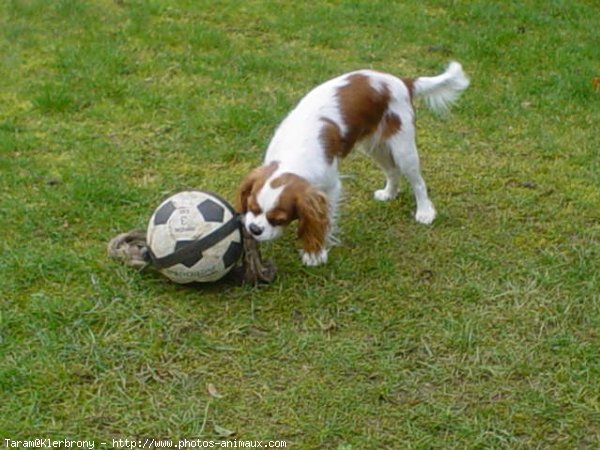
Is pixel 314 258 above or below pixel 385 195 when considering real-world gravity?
above

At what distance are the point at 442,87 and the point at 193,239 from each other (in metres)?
2.07

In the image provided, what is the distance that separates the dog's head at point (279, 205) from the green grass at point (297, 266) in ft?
0.92

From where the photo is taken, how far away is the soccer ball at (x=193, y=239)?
4277 mm

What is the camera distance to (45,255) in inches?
186

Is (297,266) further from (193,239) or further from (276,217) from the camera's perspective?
(193,239)

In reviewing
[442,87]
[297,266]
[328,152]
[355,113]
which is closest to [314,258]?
[297,266]

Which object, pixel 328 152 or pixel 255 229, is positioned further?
pixel 328 152

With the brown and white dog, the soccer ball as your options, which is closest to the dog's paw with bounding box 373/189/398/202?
the brown and white dog

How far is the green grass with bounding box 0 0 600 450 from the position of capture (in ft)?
12.2

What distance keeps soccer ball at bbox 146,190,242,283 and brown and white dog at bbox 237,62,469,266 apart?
5.7 inches

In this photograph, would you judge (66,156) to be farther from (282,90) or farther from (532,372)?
(532,372)

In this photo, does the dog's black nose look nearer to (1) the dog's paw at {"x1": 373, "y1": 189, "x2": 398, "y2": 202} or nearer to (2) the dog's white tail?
(1) the dog's paw at {"x1": 373, "y1": 189, "x2": 398, "y2": 202}

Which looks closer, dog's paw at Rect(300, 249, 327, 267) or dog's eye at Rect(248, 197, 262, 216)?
dog's eye at Rect(248, 197, 262, 216)

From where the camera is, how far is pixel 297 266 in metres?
4.76
